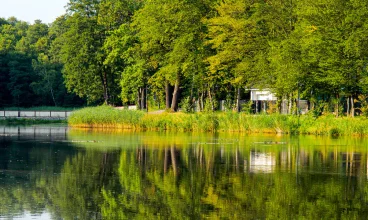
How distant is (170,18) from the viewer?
6538 cm

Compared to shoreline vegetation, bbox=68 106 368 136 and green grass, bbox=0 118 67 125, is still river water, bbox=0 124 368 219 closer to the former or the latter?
shoreline vegetation, bbox=68 106 368 136

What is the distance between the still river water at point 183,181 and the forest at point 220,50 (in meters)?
14.7

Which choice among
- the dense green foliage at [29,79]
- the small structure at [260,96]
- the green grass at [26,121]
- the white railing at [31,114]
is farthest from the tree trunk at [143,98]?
the dense green foliage at [29,79]

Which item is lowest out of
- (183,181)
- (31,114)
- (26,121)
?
(183,181)

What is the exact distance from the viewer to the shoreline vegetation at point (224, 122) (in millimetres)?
51500

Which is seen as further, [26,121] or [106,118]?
[26,121]

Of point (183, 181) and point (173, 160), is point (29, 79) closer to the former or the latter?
point (173, 160)

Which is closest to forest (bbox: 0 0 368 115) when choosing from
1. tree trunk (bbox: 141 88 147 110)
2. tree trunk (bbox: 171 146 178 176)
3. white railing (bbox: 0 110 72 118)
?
tree trunk (bbox: 141 88 147 110)

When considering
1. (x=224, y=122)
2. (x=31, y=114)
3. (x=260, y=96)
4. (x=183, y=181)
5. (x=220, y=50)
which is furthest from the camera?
(x=31, y=114)

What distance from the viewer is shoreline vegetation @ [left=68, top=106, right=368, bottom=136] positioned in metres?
51.5

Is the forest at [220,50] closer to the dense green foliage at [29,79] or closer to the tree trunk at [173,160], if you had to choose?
the dense green foliage at [29,79]

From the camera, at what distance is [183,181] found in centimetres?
2439

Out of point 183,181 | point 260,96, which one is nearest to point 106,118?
point 260,96

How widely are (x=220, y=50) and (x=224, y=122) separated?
11.6m
